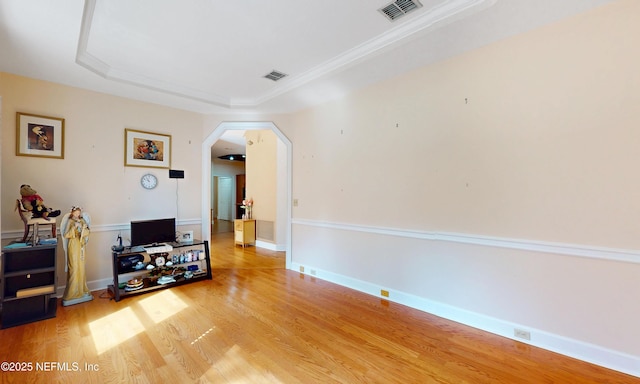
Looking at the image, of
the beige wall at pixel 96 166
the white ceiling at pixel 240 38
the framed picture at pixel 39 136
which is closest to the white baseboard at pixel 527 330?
the white ceiling at pixel 240 38

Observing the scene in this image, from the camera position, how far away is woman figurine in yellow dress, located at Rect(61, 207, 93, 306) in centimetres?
317

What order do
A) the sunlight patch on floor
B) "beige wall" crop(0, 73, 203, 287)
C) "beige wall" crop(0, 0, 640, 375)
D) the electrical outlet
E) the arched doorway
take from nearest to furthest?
the sunlight patch on floor, "beige wall" crop(0, 0, 640, 375), the electrical outlet, "beige wall" crop(0, 73, 203, 287), the arched doorway

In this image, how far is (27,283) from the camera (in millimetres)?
2807

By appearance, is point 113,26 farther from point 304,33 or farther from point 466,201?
point 466,201

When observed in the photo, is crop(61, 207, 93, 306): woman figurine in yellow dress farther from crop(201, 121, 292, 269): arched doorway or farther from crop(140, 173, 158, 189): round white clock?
crop(201, 121, 292, 269): arched doorway

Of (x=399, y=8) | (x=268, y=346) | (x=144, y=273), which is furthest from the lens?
(x=144, y=273)

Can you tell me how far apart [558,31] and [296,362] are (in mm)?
3691

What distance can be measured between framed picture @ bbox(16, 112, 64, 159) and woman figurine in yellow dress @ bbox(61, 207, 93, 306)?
2.91 ft

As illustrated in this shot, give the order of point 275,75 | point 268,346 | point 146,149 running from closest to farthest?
point 268,346 < point 275,75 < point 146,149

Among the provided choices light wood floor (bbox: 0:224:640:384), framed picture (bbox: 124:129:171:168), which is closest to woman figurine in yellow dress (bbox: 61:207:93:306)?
light wood floor (bbox: 0:224:640:384)

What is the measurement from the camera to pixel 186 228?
15.0 feet

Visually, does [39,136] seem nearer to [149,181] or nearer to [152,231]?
[149,181]

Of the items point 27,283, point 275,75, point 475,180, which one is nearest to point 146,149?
point 27,283

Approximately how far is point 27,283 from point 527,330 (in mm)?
5178
